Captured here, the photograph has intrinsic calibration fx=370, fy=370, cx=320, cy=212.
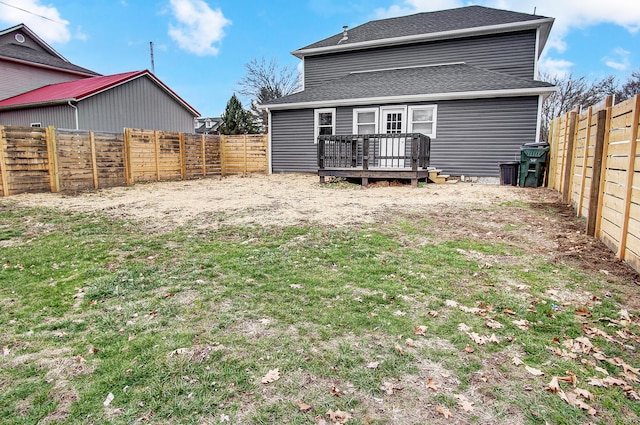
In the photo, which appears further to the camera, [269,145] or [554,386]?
[269,145]

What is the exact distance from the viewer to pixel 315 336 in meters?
2.73

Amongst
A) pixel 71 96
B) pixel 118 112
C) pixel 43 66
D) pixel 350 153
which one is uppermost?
pixel 43 66

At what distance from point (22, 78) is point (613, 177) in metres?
26.7

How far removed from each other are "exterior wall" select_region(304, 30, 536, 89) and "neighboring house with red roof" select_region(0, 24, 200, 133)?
347 inches

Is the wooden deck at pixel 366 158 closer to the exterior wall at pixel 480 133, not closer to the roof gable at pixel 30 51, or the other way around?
the exterior wall at pixel 480 133

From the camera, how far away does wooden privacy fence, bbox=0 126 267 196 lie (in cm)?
976

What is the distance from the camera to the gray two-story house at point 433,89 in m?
12.7

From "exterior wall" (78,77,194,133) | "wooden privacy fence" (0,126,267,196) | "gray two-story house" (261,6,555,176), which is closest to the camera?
"wooden privacy fence" (0,126,267,196)

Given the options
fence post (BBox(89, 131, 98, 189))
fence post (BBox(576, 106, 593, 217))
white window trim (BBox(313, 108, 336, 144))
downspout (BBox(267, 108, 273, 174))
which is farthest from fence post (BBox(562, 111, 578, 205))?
fence post (BBox(89, 131, 98, 189))

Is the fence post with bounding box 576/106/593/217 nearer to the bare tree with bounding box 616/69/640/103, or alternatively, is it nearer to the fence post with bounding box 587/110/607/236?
the fence post with bounding box 587/110/607/236

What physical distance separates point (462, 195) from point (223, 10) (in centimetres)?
2629

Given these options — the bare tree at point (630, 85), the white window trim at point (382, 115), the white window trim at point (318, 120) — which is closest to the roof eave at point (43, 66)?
the white window trim at point (318, 120)

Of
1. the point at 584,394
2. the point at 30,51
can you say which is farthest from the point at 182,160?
the point at 30,51

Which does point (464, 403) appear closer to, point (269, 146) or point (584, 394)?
point (584, 394)
